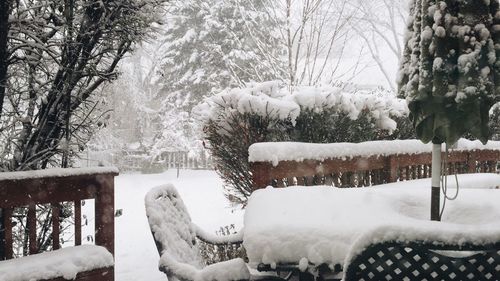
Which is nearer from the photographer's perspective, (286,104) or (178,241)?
(178,241)

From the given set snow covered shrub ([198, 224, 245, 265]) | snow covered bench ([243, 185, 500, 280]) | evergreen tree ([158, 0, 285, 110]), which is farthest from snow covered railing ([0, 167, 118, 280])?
evergreen tree ([158, 0, 285, 110])

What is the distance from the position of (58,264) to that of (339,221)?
1.86 m

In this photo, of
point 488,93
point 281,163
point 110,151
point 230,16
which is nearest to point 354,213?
point 488,93

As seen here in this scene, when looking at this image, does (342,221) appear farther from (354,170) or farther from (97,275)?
(354,170)

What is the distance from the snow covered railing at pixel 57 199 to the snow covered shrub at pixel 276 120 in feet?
7.51

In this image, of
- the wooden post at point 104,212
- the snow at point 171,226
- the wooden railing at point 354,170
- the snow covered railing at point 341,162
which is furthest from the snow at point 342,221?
the wooden post at point 104,212

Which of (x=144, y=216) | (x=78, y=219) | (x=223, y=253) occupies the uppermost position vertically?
(x=78, y=219)

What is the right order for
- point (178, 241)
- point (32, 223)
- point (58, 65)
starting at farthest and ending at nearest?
point (58, 65) < point (32, 223) < point (178, 241)

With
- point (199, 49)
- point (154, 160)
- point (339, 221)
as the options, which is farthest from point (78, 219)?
point (199, 49)

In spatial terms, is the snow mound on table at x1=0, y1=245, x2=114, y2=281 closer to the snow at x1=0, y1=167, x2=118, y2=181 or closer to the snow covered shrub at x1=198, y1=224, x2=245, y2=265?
the snow at x1=0, y1=167, x2=118, y2=181

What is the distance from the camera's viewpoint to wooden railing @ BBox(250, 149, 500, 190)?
13.2 feet

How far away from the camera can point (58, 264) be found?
9.05 ft

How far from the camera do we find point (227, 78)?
19906mm

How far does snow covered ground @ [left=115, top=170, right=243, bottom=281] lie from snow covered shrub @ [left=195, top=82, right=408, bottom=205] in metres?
1.29
